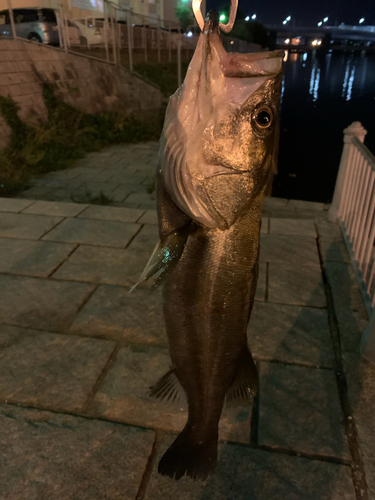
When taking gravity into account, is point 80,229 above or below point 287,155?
above

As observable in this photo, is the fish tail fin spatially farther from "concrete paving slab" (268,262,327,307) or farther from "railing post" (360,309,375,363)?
"concrete paving slab" (268,262,327,307)

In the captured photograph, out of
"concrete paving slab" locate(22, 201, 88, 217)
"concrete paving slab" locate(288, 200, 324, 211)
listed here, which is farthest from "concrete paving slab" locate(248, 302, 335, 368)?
"concrete paving slab" locate(288, 200, 324, 211)

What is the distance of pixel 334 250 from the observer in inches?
181

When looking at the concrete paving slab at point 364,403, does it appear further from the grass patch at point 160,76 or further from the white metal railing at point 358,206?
the grass patch at point 160,76

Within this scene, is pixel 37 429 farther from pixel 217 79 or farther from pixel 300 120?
pixel 300 120

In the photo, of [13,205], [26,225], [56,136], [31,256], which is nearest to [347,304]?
[31,256]

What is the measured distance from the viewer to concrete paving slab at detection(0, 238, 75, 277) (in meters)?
4.02

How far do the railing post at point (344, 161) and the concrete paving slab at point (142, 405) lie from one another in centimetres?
374

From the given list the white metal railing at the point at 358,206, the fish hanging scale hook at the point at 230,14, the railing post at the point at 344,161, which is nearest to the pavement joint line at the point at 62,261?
the fish hanging scale hook at the point at 230,14

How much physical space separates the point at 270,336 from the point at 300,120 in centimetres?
3247

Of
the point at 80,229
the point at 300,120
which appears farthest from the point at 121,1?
the point at 80,229

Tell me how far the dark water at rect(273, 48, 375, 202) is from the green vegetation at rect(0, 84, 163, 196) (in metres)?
7.35

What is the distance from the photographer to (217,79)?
4.61 ft

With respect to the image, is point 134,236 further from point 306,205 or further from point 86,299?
point 306,205
